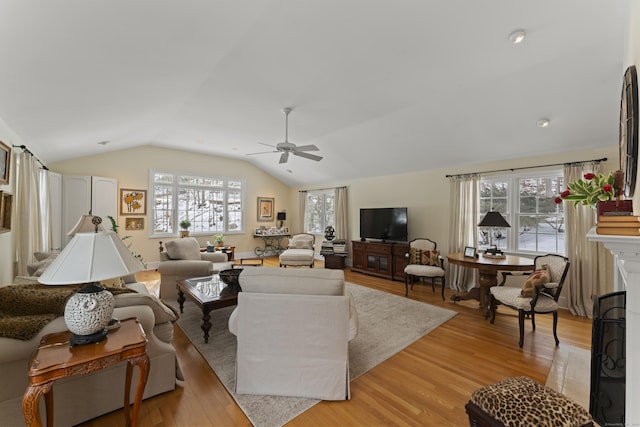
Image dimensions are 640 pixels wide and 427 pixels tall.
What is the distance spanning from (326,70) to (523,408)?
305cm

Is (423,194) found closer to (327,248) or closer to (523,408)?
(327,248)

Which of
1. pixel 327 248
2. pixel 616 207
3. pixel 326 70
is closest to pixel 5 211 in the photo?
pixel 326 70

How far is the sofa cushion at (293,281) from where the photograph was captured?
1.93 meters

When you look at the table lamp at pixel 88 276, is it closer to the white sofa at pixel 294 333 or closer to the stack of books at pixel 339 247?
the white sofa at pixel 294 333

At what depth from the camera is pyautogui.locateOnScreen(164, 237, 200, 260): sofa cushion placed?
14.0ft

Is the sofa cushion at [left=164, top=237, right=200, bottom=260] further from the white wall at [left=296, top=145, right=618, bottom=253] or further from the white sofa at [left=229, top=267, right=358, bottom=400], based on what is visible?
the white wall at [left=296, top=145, right=618, bottom=253]

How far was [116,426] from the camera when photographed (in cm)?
171

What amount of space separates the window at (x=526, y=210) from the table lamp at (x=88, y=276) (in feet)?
Result: 15.0

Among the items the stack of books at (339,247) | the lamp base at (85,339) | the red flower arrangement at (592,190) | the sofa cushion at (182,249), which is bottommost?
the stack of books at (339,247)

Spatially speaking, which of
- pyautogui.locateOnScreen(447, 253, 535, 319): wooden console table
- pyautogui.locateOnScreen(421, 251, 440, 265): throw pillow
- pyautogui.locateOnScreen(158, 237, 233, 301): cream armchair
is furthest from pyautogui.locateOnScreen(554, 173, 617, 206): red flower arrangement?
pyautogui.locateOnScreen(158, 237, 233, 301): cream armchair

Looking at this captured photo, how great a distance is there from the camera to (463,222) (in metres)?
4.77

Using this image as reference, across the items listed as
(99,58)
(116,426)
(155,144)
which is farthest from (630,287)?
(155,144)

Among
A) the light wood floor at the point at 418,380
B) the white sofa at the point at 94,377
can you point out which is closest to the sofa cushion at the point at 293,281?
the white sofa at the point at 94,377

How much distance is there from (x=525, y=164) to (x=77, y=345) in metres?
5.53
